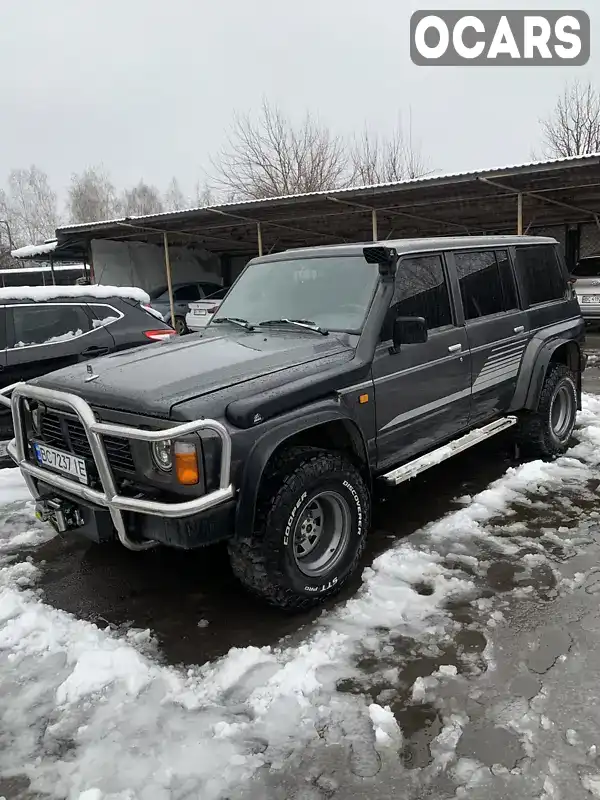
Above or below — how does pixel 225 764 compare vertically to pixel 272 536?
below

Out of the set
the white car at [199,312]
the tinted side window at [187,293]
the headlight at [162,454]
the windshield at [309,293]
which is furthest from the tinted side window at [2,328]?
the tinted side window at [187,293]

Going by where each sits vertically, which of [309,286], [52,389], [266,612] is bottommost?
[266,612]

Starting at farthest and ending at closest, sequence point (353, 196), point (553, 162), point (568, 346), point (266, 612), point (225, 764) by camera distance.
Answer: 1. point (353, 196)
2. point (553, 162)
3. point (568, 346)
4. point (266, 612)
5. point (225, 764)

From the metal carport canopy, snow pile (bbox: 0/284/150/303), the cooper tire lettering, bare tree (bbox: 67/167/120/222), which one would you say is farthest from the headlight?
bare tree (bbox: 67/167/120/222)

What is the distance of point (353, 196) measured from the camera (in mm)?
12172

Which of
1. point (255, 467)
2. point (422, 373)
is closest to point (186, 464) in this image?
point (255, 467)

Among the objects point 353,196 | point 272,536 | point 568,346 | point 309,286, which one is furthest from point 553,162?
point 272,536

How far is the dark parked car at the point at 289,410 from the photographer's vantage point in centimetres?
291

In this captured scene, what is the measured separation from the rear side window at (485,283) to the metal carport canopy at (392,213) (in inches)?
225

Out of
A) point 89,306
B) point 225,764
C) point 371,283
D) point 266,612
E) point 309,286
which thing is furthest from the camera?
point 89,306

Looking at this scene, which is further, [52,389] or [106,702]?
[52,389]

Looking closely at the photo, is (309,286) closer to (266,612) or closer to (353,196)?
(266,612)

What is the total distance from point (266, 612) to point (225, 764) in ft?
3.52

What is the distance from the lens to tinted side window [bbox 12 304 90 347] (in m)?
6.34
